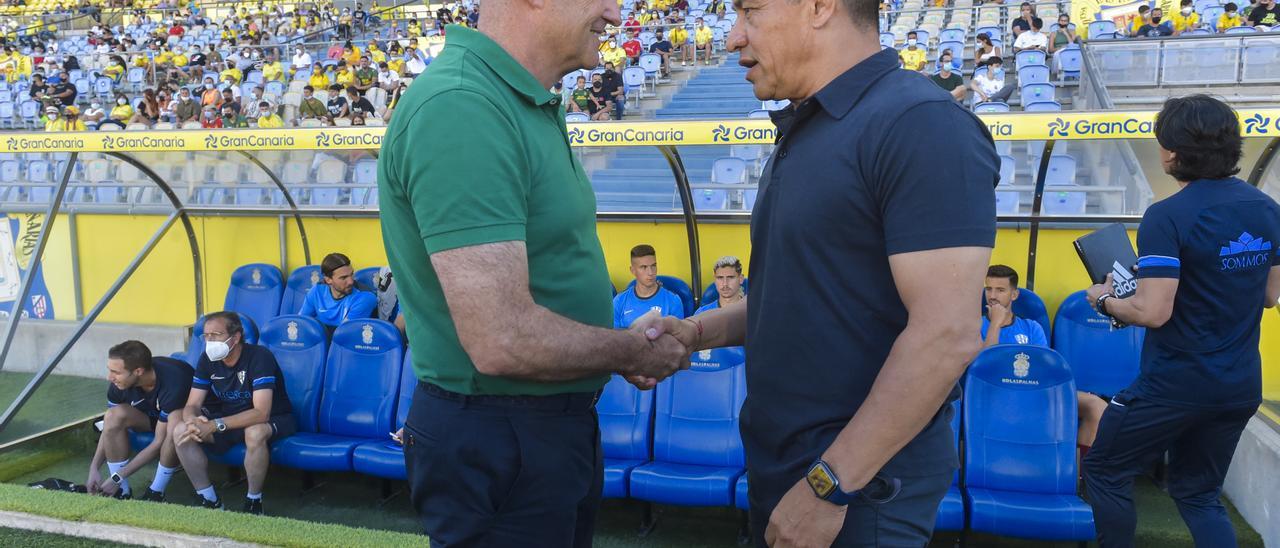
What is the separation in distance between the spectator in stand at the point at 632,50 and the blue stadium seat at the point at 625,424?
11.9 meters

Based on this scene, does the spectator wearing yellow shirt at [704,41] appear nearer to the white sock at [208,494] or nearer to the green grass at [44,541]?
the white sock at [208,494]

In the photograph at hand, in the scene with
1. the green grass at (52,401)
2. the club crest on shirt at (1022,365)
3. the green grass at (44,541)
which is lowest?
the green grass at (52,401)

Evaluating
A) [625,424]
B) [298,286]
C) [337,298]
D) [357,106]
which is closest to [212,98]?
[357,106]

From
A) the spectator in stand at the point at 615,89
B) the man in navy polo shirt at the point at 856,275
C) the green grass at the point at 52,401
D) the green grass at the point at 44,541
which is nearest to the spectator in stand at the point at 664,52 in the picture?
the spectator in stand at the point at 615,89

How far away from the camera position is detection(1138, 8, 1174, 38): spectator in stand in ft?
42.7

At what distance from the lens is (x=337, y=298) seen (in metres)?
7.21

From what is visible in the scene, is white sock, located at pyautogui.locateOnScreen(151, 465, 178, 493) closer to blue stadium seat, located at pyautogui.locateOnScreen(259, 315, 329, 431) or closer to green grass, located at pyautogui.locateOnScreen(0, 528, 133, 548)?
blue stadium seat, located at pyautogui.locateOnScreen(259, 315, 329, 431)

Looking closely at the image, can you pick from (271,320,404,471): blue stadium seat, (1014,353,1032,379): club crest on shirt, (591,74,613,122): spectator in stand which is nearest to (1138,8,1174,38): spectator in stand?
(591,74,613,122): spectator in stand

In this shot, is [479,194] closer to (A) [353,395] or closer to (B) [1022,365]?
(B) [1022,365]

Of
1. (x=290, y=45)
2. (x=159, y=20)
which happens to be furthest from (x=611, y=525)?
(x=159, y=20)

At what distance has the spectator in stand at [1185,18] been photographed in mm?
13734

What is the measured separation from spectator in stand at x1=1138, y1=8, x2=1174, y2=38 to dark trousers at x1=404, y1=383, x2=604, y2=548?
13882mm

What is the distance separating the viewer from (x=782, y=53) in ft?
5.50

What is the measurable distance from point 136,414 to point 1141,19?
14489 mm
